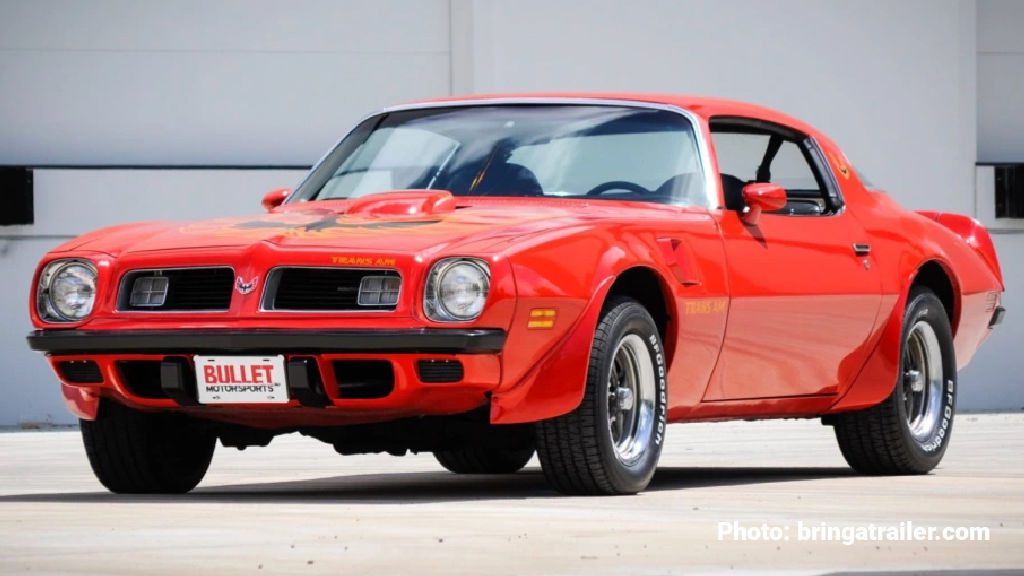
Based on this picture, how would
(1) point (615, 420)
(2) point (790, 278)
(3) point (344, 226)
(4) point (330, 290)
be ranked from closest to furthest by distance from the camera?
(4) point (330, 290)
(3) point (344, 226)
(1) point (615, 420)
(2) point (790, 278)

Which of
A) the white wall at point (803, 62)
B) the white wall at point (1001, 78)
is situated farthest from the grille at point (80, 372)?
the white wall at point (1001, 78)

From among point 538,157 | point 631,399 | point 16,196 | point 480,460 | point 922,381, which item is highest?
point 538,157

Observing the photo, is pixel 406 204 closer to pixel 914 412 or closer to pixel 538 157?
pixel 538 157

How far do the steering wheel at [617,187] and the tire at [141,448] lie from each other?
168 cm

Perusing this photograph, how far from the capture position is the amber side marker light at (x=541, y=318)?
7.03 m

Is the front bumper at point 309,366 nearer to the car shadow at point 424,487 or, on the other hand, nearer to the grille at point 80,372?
the grille at point 80,372

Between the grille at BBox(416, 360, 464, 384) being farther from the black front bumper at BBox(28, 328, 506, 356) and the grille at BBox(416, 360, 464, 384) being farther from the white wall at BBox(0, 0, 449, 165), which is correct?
the white wall at BBox(0, 0, 449, 165)

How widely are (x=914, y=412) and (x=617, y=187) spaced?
7.42 ft

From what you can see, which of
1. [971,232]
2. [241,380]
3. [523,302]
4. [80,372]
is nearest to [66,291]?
[80,372]

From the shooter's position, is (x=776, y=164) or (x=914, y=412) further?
(x=914, y=412)

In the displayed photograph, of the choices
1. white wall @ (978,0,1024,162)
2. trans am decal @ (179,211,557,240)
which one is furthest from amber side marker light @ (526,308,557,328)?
white wall @ (978,0,1024,162)

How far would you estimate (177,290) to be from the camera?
7.35 m

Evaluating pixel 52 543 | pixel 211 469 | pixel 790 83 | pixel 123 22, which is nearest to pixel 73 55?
pixel 123 22

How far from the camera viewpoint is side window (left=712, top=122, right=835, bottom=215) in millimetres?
8875
